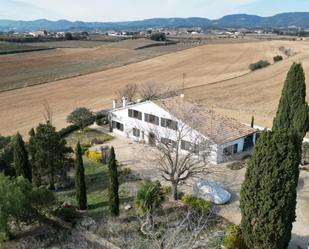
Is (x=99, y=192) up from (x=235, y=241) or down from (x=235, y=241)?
down

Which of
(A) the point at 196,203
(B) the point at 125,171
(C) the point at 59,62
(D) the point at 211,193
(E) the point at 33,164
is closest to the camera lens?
(A) the point at 196,203

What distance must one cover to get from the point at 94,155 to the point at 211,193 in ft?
41.8

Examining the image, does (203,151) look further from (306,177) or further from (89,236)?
(89,236)

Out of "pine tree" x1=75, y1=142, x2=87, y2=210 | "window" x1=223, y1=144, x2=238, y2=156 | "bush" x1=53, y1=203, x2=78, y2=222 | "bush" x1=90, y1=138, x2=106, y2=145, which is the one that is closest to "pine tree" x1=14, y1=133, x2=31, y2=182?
"pine tree" x1=75, y1=142, x2=87, y2=210

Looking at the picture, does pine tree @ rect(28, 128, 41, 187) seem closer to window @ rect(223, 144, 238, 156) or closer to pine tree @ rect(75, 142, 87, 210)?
pine tree @ rect(75, 142, 87, 210)

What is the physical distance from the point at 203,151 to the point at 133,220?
956cm

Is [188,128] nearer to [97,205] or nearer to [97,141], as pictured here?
[97,141]

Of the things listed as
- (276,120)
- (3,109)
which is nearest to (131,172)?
(276,120)

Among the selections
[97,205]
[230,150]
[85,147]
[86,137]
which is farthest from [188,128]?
[86,137]

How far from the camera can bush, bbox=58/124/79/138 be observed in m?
41.1

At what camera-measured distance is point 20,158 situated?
26656 mm

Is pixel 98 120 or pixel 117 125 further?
pixel 98 120

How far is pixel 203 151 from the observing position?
3008 cm

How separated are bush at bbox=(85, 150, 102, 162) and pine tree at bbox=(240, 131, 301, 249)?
18.5 m
